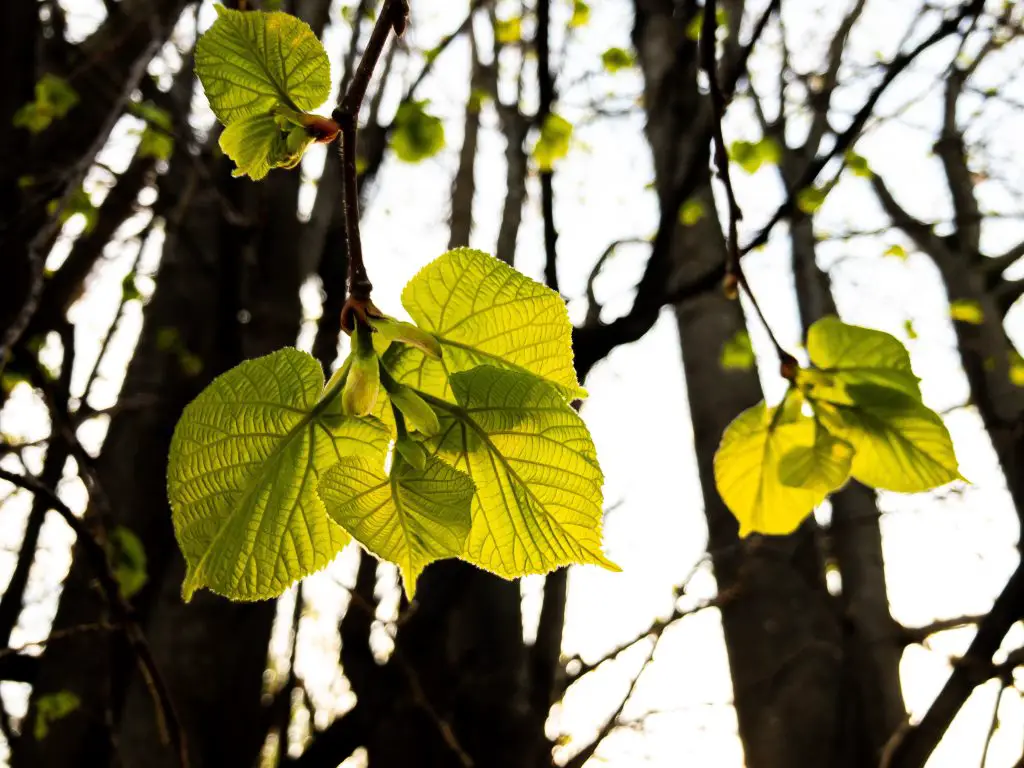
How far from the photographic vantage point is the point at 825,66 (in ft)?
9.00

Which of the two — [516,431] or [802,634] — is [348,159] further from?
[802,634]

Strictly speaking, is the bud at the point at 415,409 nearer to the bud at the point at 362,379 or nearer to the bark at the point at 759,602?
the bud at the point at 362,379

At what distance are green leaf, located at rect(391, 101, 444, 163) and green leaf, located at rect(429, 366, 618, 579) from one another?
1403 millimetres

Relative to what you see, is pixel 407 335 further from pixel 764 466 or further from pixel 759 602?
pixel 759 602

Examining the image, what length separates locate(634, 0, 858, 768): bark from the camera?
4.97 feet

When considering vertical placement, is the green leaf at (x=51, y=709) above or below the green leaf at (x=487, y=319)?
above

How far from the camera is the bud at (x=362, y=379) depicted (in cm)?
30

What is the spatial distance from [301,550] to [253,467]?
0.04m

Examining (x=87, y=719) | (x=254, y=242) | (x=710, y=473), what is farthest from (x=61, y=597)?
(x=710, y=473)

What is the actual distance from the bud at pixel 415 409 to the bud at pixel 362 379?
2cm

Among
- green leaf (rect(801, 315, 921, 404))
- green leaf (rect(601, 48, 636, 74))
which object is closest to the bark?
green leaf (rect(601, 48, 636, 74))

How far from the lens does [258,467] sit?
0.33 m

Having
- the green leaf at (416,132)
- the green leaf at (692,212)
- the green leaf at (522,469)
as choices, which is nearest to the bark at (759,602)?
the green leaf at (692,212)

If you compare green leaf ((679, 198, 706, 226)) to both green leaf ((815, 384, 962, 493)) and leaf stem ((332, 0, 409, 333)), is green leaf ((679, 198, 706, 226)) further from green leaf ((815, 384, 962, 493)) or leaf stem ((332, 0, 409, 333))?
leaf stem ((332, 0, 409, 333))
